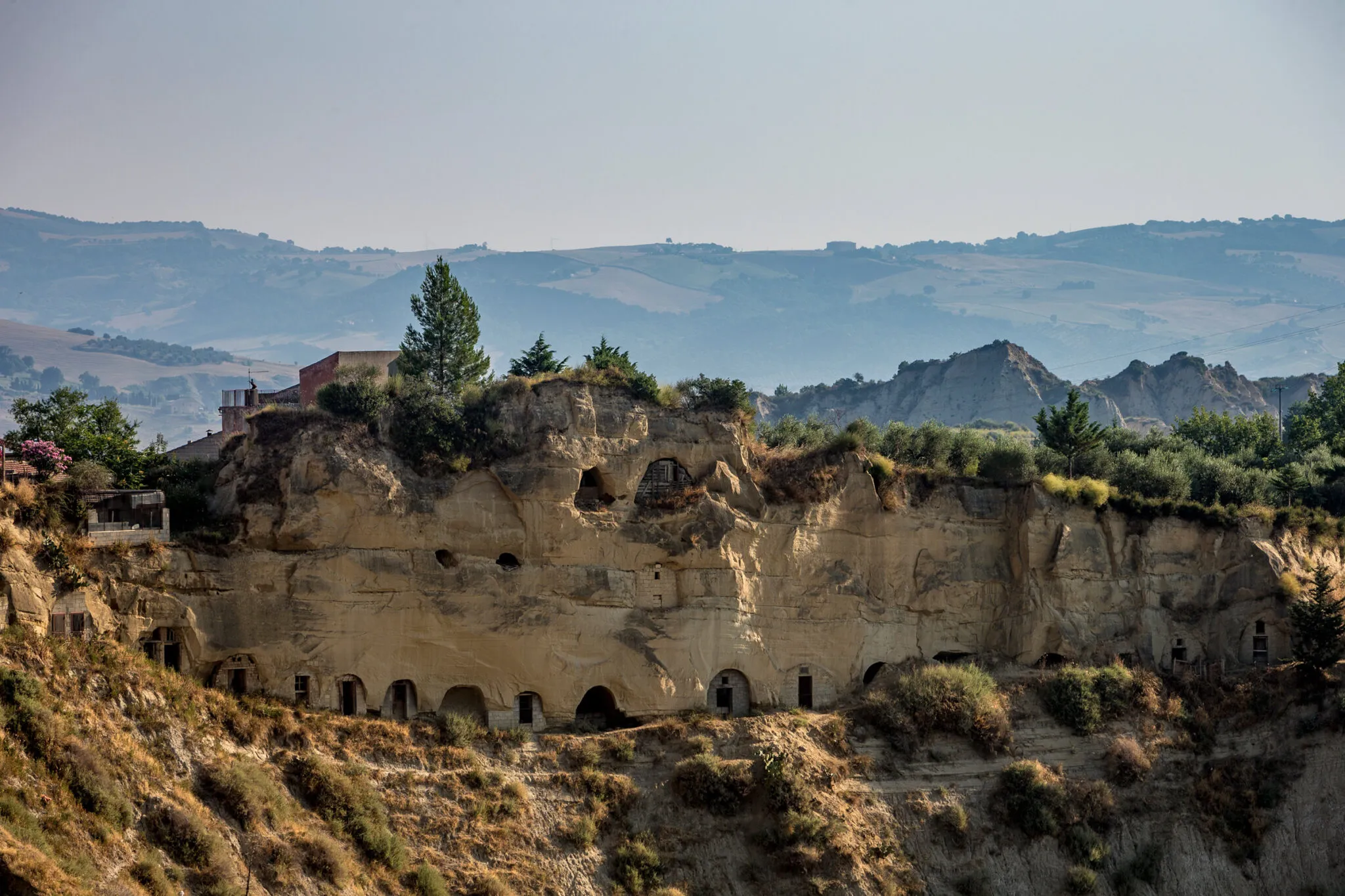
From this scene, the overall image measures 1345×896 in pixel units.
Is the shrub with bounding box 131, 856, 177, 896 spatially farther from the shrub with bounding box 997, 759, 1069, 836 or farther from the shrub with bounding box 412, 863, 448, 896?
the shrub with bounding box 997, 759, 1069, 836

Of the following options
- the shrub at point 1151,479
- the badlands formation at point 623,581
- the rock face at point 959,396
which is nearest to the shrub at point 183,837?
the badlands formation at point 623,581

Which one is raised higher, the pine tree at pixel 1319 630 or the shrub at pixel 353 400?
the shrub at pixel 353 400

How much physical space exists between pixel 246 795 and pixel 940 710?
62.3 ft

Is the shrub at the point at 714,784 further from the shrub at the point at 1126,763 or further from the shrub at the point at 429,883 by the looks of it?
the shrub at the point at 1126,763

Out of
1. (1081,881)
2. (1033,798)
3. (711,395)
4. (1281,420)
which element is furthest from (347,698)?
(1281,420)

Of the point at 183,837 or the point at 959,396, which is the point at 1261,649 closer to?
the point at 183,837

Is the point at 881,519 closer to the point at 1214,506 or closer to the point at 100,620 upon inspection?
the point at 1214,506

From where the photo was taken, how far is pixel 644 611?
4041 centimetres

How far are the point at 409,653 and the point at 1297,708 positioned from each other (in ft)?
83.1

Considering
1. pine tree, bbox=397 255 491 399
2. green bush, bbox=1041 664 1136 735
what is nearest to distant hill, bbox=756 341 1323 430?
green bush, bbox=1041 664 1136 735

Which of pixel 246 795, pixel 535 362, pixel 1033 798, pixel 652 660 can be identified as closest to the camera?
pixel 246 795

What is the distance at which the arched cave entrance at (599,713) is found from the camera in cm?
4000

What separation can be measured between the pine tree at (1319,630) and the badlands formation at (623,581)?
1.75 metres

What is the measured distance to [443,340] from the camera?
44875 millimetres
